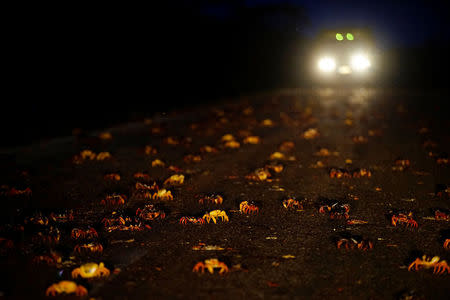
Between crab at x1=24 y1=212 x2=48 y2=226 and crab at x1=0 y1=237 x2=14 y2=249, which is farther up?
crab at x1=24 y1=212 x2=48 y2=226

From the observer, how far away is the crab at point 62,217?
16.7 ft

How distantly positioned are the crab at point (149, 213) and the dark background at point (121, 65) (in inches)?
250

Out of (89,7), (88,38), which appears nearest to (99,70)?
(88,38)

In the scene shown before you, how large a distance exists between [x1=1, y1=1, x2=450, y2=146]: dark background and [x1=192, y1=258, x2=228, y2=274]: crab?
8.02m

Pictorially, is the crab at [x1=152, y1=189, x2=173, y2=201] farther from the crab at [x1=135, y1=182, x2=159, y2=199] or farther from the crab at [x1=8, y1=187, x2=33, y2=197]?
the crab at [x1=8, y1=187, x2=33, y2=197]

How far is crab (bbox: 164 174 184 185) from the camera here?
21.9ft

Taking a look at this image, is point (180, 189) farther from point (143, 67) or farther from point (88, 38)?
point (143, 67)

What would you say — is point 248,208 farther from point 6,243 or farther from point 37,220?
point 6,243

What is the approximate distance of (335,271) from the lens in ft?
12.5

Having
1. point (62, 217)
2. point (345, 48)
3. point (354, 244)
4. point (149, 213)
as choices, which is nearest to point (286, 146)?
point (149, 213)

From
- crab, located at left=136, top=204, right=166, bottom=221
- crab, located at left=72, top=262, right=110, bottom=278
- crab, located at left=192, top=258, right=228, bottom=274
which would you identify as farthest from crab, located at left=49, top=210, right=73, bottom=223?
crab, located at left=192, top=258, right=228, bottom=274

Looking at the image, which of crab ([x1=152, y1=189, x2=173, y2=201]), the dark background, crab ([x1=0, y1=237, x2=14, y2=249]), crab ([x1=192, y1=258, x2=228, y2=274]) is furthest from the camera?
the dark background

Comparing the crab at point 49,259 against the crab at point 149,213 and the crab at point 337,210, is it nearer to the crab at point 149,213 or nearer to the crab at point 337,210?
the crab at point 149,213

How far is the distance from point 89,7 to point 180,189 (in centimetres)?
1500
